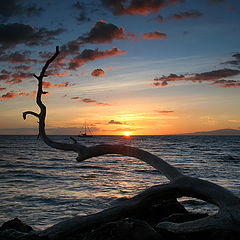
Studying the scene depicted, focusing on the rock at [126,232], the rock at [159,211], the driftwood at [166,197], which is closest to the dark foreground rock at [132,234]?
the rock at [126,232]

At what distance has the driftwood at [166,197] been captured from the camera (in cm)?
340

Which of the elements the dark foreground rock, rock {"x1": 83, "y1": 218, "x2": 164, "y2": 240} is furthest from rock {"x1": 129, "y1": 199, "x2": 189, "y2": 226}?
rock {"x1": 83, "y1": 218, "x2": 164, "y2": 240}

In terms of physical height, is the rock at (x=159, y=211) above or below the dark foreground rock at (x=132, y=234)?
below

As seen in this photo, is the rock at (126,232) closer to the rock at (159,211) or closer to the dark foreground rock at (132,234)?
the dark foreground rock at (132,234)

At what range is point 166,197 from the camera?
14.7 ft

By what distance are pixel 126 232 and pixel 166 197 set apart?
4.05 ft

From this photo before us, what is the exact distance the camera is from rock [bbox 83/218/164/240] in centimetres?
345

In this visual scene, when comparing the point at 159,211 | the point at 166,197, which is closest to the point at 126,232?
the point at 166,197

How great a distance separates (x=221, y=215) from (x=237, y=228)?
238 mm

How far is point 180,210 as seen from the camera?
588cm

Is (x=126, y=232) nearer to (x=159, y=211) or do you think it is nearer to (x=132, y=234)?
(x=132, y=234)

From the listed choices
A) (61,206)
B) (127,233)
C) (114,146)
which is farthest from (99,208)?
(127,233)

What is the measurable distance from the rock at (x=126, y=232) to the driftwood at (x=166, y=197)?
0.59 feet

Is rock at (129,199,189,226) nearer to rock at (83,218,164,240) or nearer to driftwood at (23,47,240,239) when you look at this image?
driftwood at (23,47,240,239)
